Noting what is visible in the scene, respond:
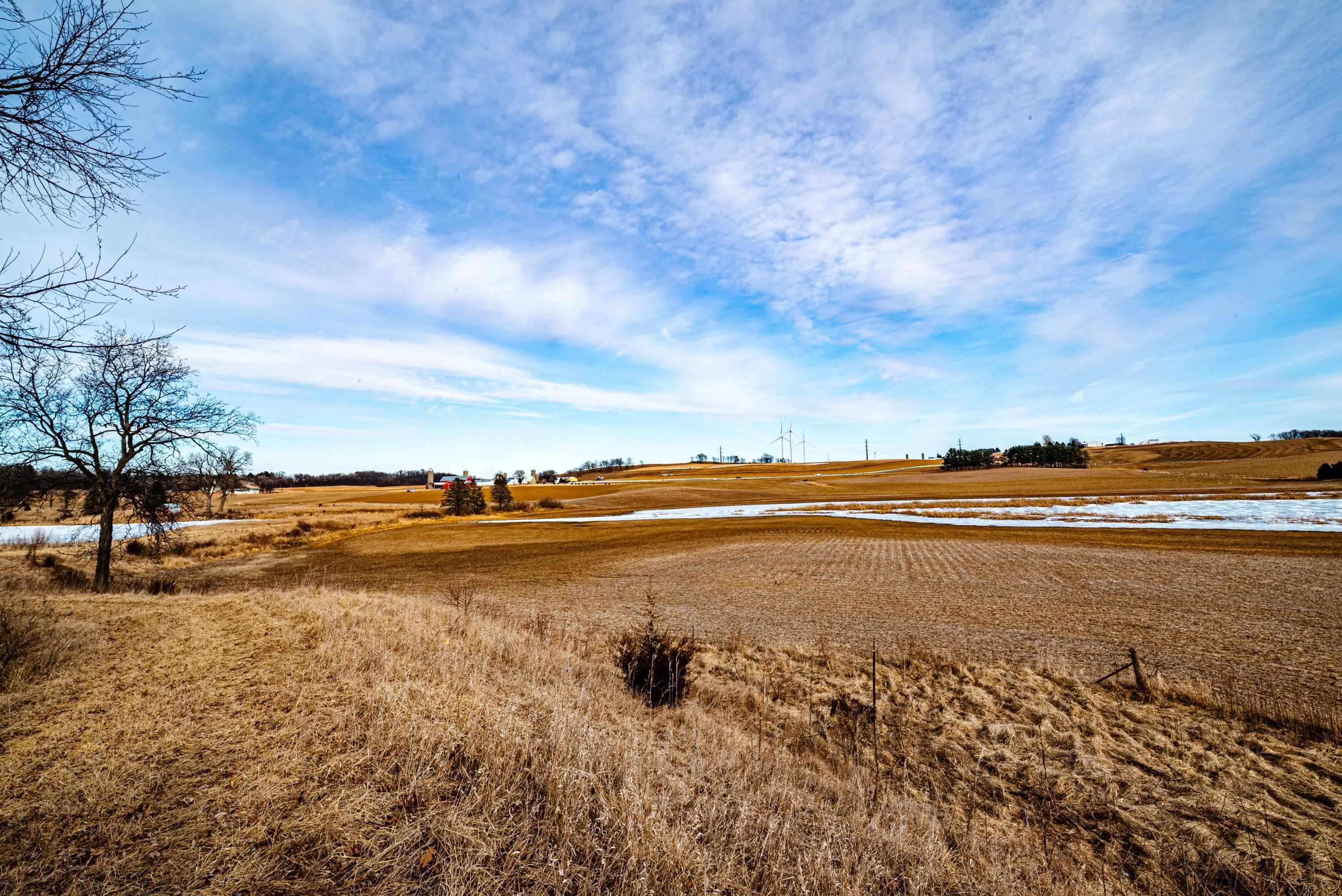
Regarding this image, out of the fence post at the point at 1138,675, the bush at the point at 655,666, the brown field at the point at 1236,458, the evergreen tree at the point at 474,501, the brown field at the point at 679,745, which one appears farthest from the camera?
the brown field at the point at 1236,458

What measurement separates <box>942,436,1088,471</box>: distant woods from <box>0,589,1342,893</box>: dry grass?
149539 millimetres

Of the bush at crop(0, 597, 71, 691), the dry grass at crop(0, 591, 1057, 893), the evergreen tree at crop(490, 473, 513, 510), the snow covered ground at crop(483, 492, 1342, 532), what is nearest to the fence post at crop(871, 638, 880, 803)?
the dry grass at crop(0, 591, 1057, 893)

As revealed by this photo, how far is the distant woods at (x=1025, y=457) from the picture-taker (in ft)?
453

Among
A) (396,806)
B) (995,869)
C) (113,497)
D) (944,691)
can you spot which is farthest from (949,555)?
(113,497)

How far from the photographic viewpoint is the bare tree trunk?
58.4ft

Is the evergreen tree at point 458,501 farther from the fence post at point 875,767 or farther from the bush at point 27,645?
the fence post at point 875,767

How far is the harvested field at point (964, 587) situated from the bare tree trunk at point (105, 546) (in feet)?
27.5

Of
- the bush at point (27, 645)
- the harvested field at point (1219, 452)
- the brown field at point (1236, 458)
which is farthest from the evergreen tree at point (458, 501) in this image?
the harvested field at point (1219, 452)

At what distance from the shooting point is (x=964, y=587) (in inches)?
907

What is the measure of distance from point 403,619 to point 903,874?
36.8ft

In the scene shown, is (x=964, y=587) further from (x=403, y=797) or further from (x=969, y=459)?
(x=969, y=459)

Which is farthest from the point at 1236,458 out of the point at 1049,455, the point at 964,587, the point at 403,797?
the point at 403,797

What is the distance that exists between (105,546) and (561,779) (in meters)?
22.8

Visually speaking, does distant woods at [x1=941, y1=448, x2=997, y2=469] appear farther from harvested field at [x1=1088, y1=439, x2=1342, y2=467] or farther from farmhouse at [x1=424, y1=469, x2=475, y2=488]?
farmhouse at [x1=424, y1=469, x2=475, y2=488]
